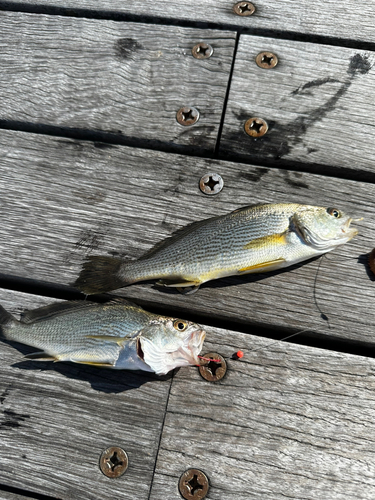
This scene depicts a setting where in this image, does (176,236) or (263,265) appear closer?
(263,265)

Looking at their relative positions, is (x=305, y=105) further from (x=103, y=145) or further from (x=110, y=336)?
(x=110, y=336)

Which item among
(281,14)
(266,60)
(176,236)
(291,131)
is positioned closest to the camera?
(176,236)

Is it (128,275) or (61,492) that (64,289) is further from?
(61,492)

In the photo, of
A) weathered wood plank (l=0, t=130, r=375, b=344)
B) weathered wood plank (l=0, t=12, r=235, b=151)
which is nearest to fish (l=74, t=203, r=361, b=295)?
weathered wood plank (l=0, t=130, r=375, b=344)

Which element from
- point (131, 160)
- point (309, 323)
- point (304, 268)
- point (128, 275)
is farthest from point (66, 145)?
point (309, 323)

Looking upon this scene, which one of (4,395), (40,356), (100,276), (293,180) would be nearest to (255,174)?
(293,180)

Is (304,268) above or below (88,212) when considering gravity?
below

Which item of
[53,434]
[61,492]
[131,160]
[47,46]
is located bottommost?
[61,492]
